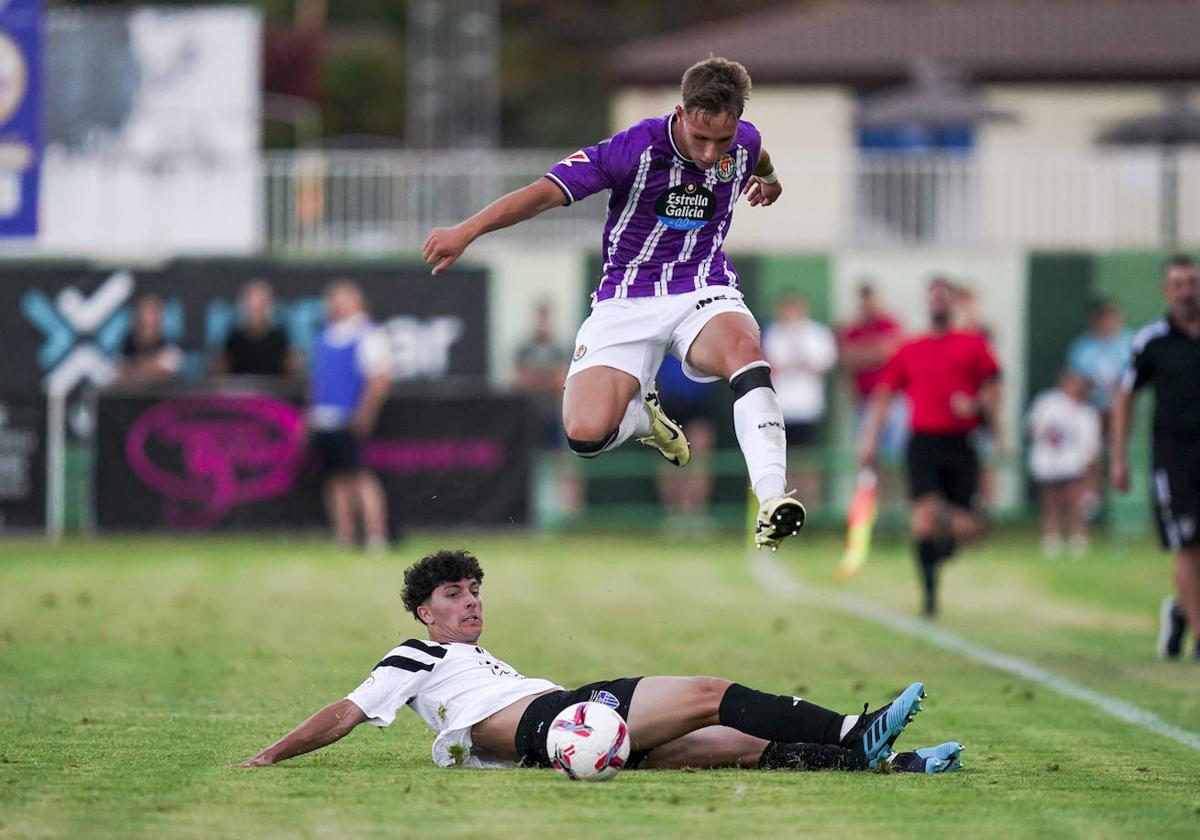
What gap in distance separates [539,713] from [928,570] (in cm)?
818

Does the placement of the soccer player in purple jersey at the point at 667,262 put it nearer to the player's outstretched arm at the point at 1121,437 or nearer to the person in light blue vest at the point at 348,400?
the player's outstretched arm at the point at 1121,437

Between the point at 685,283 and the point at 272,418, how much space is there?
1266 centimetres

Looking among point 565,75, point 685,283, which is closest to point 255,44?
point 685,283

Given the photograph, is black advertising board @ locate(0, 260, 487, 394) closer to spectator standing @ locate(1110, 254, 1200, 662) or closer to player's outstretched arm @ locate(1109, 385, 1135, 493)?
player's outstretched arm @ locate(1109, 385, 1135, 493)

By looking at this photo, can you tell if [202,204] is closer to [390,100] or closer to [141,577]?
[141,577]

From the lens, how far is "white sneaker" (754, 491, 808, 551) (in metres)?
8.56

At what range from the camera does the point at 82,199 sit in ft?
79.2

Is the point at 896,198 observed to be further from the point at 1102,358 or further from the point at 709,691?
the point at 709,691

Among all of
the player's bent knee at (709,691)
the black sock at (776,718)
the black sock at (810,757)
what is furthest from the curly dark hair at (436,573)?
the black sock at (810,757)

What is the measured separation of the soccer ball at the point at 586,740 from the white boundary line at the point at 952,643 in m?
2.77

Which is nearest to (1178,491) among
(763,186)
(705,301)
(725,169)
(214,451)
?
(763,186)

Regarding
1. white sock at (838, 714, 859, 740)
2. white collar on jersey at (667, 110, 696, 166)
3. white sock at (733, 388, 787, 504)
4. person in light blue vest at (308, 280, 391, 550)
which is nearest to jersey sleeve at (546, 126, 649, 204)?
white collar on jersey at (667, 110, 696, 166)

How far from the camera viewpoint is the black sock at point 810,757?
7.88 meters

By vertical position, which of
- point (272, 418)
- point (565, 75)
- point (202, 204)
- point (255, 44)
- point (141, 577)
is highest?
point (565, 75)
